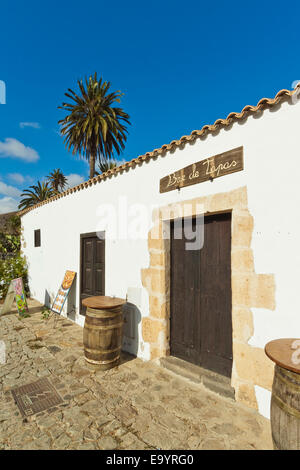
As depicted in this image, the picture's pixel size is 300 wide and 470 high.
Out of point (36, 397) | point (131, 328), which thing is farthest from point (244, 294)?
point (36, 397)

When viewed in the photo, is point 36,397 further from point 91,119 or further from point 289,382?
point 91,119

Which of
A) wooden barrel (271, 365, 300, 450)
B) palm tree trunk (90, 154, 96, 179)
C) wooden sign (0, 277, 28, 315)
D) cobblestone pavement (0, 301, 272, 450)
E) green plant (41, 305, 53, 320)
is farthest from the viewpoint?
palm tree trunk (90, 154, 96, 179)

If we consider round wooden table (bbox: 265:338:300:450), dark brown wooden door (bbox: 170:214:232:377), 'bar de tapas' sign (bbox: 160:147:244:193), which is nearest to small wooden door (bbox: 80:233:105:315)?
dark brown wooden door (bbox: 170:214:232:377)

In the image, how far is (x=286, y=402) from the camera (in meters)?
1.83

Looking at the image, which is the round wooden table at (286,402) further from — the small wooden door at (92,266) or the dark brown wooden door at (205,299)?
the small wooden door at (92,266)

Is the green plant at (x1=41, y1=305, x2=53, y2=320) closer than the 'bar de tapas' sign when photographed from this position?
No

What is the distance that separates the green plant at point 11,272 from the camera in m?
8.58

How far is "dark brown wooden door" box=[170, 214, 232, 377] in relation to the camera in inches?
125

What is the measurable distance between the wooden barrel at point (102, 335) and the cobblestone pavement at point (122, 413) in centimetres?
16

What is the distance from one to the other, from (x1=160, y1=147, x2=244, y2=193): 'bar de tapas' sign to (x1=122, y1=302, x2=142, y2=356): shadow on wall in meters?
2.12

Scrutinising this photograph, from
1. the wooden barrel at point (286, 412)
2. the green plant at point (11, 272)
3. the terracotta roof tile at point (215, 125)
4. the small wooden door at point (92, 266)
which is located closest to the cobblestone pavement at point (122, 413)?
the wooden barrel at point (286, 412)

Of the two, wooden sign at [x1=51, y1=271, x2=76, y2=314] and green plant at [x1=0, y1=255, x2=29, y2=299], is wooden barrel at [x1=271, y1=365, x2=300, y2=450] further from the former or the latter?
green plant at [x1=0, y1=255, x2=29, y2=299]

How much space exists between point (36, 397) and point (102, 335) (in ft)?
3.52
